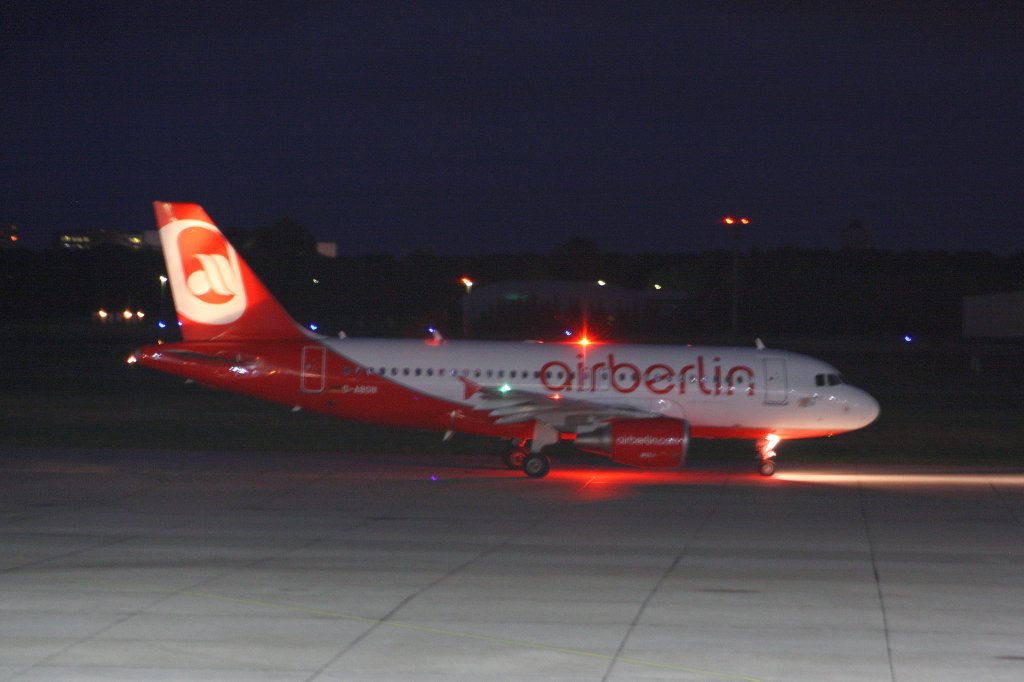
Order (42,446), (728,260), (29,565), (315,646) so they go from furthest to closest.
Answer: (728,260), (42,446), (29,565), (315,646)

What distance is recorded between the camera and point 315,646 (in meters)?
10.4

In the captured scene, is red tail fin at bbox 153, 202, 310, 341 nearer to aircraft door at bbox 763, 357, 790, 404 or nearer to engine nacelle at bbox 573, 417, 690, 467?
engine nacelle at bbox 573, 417, 690, 467

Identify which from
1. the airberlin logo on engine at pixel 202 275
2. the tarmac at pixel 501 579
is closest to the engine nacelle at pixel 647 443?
the tarmac at pixel 501 579

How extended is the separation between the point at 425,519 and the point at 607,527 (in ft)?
8.93

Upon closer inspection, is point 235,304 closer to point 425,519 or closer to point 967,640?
point 425,519

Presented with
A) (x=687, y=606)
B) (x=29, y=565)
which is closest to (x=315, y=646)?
(x=687, y=606)

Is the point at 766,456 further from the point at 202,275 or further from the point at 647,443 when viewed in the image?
the point at 202,275

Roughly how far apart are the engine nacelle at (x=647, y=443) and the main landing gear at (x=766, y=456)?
255 cm

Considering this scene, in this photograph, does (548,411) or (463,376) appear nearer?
(548,411)

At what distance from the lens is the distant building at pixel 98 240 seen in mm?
Answer: 162625

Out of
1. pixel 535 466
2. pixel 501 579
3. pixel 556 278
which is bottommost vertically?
pixel 501 579

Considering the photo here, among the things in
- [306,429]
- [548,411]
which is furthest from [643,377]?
Result: [306,429]

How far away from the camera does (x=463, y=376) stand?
26266 mm

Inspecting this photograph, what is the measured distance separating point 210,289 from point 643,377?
375 inches
